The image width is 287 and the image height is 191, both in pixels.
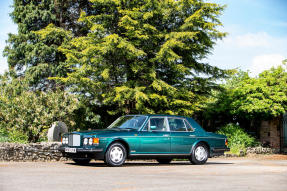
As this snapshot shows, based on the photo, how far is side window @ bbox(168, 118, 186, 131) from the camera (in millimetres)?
12891

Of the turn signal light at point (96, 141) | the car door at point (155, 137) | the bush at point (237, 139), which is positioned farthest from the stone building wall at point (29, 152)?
the bush at point (237, 139)

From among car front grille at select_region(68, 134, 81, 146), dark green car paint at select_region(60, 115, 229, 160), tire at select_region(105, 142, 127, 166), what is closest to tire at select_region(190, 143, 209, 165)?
dark green car paint at select_region(60, 115, 229, 160)

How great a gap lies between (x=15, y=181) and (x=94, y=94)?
1246cm

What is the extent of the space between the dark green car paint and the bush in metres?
6.29

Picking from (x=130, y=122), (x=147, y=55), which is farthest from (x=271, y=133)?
(x=130, y=122)

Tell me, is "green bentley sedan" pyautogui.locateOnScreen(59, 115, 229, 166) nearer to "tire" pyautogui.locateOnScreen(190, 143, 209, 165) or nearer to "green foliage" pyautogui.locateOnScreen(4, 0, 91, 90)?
"tire" pyautogui.locateOnScreen(190, 143, 209, 165)

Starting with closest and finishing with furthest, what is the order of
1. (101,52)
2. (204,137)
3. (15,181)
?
(15,181)
(204,137)
(101,52)

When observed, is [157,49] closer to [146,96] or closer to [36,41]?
[146,96]

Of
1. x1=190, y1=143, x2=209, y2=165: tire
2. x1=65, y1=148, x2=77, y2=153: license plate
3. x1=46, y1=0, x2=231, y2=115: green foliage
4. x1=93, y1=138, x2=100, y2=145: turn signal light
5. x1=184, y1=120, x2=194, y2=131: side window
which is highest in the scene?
x1=46, y1=0, x2=231, y2=115: green foliage

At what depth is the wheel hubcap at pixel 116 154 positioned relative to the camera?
1134cm

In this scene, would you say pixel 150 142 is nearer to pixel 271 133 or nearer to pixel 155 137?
pixel 155 137

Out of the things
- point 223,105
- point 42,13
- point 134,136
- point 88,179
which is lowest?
point 88,179

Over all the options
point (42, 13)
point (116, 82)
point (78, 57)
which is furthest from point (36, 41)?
point (116, 82)

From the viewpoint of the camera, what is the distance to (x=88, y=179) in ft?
26.4
